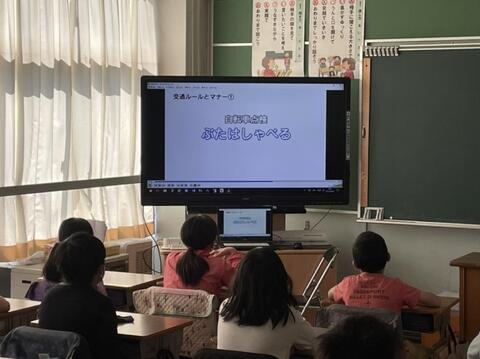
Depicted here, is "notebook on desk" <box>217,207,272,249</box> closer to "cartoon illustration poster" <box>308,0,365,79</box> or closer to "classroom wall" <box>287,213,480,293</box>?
"classroom wall" <box>287,213,480,293</box>

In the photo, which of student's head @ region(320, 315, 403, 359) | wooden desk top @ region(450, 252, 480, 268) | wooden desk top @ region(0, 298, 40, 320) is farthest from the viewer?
wooden desk top @ region(450, 252, 480, 268)

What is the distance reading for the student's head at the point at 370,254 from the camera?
3.66 metres

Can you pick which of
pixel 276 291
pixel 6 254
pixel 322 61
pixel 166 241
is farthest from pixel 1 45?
pixel 276 291

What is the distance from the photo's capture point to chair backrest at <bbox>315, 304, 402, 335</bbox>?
3166mm

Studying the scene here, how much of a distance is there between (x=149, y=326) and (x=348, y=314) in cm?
82

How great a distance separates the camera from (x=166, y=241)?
5.27 meters

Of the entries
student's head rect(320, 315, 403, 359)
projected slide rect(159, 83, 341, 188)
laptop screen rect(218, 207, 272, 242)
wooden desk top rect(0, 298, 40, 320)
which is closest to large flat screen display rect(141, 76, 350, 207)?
projected slide rect(159, 83, 341, 188)

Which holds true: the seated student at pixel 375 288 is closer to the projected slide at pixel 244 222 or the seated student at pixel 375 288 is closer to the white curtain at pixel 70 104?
the projected slide at pixel 244 222

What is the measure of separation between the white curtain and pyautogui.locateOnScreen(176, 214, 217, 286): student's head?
1390 mm

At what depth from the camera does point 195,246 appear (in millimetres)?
4191

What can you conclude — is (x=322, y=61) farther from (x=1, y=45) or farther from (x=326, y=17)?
(x=1, y=45)

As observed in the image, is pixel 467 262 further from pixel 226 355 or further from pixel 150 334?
pixel 226 355

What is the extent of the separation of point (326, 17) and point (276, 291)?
10.6ft

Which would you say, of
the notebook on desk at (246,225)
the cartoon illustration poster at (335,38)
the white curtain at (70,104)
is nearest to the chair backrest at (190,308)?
the notebook on desk at (246,225)
